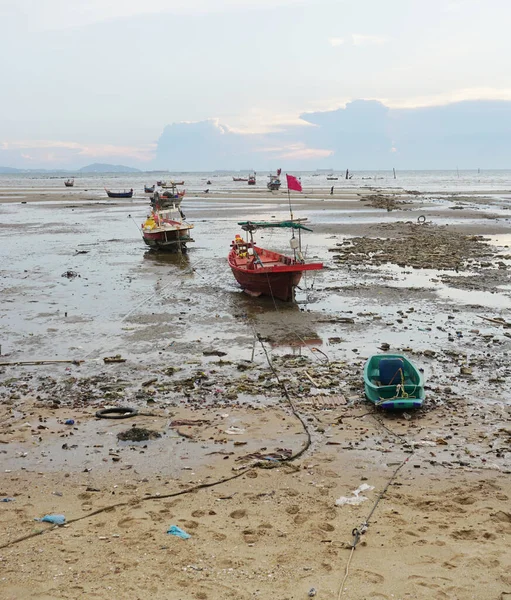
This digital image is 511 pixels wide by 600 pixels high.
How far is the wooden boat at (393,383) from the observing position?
9.31 m

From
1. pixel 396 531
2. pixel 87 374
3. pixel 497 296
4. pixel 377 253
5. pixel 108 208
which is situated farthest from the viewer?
pixel 108 208

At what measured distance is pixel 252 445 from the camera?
832 centimetres

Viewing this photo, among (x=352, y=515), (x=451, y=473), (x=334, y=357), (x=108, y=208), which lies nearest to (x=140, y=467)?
(x=352, y=515)

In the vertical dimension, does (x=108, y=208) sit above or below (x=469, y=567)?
above

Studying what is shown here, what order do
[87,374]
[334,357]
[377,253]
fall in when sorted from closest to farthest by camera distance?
[87,374] → [334,357] → [377,253]

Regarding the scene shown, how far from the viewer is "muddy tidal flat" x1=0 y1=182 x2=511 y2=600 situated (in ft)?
17.5

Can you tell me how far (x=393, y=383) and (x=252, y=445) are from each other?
3442mm

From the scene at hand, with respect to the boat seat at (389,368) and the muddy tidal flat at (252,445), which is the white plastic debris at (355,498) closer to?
the muddy tidal flat at (252,445)

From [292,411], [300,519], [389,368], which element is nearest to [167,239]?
[389,368]

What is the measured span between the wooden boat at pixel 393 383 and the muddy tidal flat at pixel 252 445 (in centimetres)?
26

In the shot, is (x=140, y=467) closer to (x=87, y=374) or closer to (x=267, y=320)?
(x=87, y=374)

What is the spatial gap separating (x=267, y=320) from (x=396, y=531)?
9934 millimetres

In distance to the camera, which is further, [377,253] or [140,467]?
[377,253]

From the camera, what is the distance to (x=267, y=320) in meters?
15.7
